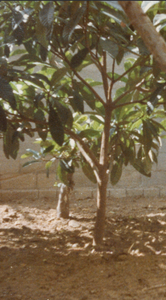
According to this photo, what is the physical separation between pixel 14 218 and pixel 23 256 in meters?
0.87

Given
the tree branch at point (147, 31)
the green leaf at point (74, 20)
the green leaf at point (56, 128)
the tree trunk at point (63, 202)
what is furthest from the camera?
the tree trunk at point (63, 202)

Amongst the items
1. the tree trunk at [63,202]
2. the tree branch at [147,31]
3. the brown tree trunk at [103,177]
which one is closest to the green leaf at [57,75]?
the brown tree trunk at [103,177]

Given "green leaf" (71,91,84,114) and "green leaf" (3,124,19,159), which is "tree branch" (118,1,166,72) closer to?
"green leaf" (71,91,84,114)

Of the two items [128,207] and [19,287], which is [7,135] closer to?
[19,287]

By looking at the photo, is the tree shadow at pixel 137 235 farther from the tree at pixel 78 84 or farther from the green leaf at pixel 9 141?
the green leaf at pixel 9 141

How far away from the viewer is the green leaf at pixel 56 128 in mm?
1524

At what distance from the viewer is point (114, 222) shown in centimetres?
267

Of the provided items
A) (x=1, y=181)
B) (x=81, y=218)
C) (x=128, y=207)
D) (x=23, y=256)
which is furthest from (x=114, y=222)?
(x=1, y=181)

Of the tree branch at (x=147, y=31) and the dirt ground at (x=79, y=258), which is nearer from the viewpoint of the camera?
the tree branch at (x=147, y=31)

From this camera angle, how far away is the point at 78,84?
1882 mm

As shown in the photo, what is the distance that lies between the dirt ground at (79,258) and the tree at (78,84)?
0.19m

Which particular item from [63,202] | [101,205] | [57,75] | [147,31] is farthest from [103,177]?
[147,31]

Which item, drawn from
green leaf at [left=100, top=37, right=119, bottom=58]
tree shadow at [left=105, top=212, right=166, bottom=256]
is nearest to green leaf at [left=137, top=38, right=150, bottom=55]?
green leaf at [left=100, top=37, right=119, bottom=58]

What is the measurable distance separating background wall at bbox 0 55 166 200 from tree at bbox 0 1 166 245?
1.17 metres
